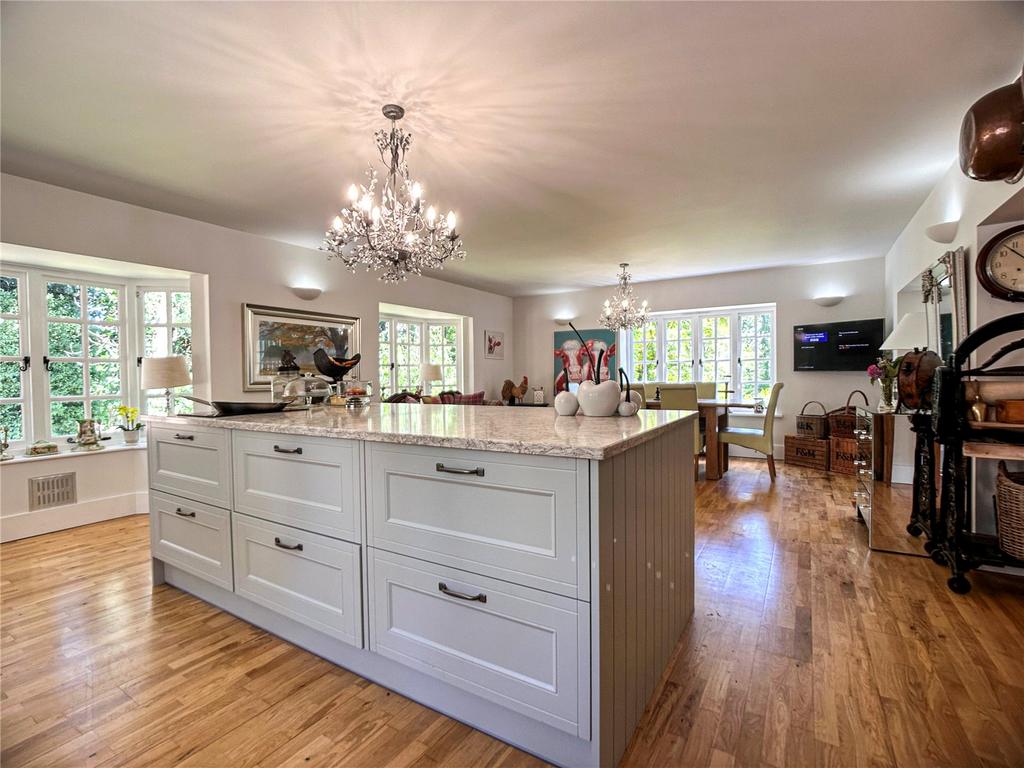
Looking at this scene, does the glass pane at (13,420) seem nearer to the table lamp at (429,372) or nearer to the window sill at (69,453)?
the window sill at (69,453)

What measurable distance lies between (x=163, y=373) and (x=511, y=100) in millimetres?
3232

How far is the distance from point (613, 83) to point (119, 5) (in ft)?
6.00

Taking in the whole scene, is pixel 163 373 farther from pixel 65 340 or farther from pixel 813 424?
pixel 813 424

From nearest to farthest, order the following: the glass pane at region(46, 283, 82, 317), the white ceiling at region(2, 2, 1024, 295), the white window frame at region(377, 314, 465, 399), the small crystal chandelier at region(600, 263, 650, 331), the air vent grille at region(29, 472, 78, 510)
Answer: the white ceiling at region(2, 2, 1024, 295) → the air vent grille at region(29, 472, 78, 510) → the glass pane at region(46, 283, 82, 317) → the small crystal chandelier at region(600, 263, 650, 331) → the white window frame at region(377, 314, 465, 399)

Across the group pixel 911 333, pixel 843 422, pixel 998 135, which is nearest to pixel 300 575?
pixel 998 135

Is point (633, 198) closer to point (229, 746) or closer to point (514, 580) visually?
point (514, 580)

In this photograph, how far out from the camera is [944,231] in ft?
9.41

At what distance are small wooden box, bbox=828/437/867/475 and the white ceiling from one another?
8.53ft

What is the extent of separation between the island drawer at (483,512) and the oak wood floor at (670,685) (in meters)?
0.57

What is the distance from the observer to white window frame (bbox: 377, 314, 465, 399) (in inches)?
252

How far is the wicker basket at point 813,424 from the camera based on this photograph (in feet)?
18.4

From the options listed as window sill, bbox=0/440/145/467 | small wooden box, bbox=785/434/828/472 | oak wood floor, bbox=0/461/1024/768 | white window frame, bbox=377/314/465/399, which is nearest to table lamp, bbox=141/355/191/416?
window sill, bbox=0/440/145/467

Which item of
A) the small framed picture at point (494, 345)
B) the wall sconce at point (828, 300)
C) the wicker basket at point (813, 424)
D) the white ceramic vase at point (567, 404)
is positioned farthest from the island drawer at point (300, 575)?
the wall sconce at point (828, 300)

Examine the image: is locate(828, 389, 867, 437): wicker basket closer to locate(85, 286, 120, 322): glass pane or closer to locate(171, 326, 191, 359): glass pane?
locate(171, 326, 191, 359): glass pane
